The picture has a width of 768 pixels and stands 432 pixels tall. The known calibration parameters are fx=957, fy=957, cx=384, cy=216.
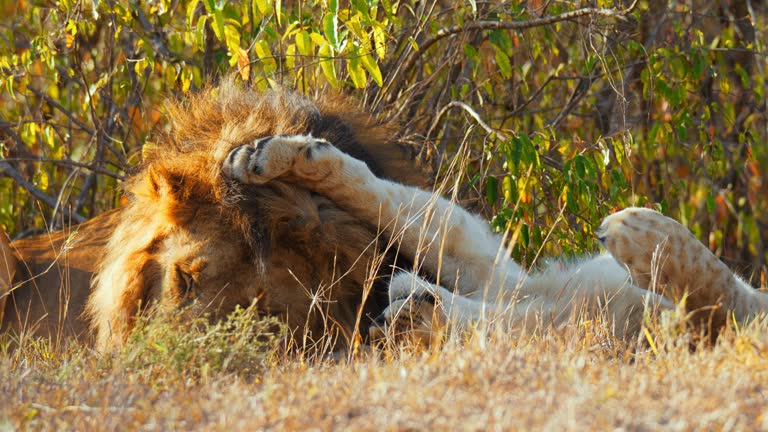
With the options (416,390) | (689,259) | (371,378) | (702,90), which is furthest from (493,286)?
(702,90)

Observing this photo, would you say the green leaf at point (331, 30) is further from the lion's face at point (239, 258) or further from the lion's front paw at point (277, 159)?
the lion's face at point (239, 258)

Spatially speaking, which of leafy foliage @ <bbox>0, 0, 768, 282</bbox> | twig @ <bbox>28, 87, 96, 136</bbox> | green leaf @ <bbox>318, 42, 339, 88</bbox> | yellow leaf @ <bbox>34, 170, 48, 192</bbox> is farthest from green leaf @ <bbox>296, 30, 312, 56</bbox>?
yellow leaf @ <bbox>34, 170, 48, 192</bbox>

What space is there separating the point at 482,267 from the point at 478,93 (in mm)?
1824

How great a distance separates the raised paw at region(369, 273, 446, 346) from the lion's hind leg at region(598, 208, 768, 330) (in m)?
0.58

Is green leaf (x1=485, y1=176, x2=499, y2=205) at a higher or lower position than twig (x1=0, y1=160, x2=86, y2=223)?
higher

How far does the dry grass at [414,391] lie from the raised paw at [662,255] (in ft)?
1.34

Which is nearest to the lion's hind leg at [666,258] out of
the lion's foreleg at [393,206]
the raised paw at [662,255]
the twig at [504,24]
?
the raised paw at [662,255]

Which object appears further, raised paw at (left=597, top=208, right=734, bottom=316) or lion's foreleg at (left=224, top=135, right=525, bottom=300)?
lion's foreleg at (left=224, top=135, right=525, bottom=300)

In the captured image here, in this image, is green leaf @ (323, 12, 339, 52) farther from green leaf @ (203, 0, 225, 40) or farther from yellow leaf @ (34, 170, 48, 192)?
yellow leaf @ (34, 170, 48, 192)

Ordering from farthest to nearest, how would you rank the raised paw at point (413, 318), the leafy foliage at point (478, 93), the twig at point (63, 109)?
the twig at point (63, 109)
the leafy foliage at point (478, 93)
the raised paw at point (413, 318)

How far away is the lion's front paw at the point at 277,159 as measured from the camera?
3.07 m

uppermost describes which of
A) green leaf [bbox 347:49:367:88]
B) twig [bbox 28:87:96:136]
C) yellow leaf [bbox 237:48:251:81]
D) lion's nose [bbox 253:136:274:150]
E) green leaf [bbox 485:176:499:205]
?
green leaf [bbox 347:49:367:88]

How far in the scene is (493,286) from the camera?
134 inches

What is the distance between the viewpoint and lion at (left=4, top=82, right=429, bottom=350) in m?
3.13
